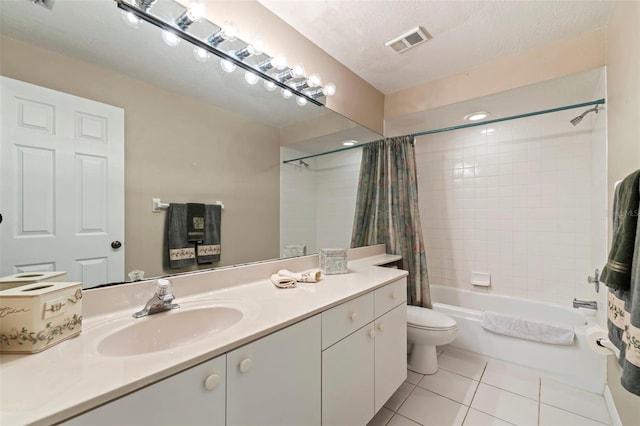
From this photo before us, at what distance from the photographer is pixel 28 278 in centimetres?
74

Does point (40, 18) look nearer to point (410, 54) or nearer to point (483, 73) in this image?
point (410, 54)

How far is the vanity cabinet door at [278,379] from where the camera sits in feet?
2.46

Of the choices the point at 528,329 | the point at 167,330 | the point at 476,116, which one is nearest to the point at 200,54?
the point at 167,330

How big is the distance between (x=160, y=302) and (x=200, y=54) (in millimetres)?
1121

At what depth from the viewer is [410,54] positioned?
1.84m

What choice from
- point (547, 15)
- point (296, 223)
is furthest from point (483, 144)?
point (296, 223)

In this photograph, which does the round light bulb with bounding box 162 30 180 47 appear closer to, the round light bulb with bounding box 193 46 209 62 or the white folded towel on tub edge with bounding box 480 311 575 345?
the round light bulb with bounding box 193 46 209 62

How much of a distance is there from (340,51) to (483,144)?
1770 millimetres

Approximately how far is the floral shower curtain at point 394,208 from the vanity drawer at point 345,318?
3.22 feet

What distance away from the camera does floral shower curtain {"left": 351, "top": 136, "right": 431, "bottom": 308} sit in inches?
89.2

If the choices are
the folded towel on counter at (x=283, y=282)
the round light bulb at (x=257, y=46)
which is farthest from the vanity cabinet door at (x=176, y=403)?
the round light bulb at (x=257, y=46)

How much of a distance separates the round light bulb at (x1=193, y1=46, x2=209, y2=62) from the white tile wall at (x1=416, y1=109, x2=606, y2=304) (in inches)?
96.1

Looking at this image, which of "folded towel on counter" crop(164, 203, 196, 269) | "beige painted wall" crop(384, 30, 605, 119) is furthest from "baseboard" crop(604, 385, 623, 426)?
"folded towel on counter" crop(164, 203, 196, 269)

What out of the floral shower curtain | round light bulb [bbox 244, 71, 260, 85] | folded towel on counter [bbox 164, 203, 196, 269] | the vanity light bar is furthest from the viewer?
the floral shower curtain
